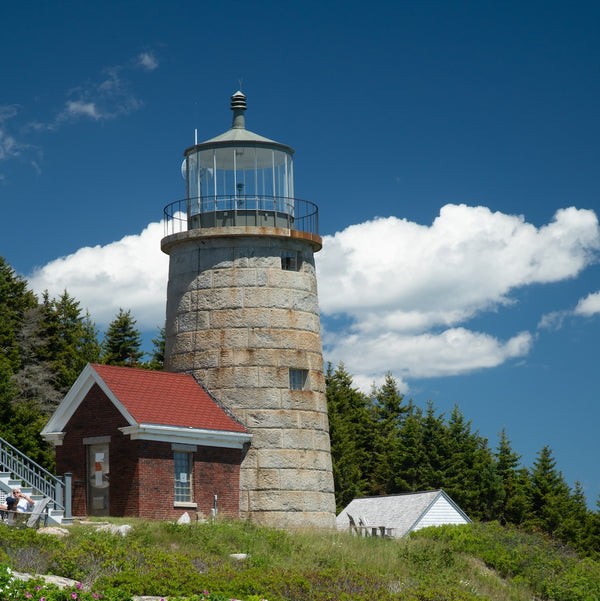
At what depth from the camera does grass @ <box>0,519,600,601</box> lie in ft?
62.2

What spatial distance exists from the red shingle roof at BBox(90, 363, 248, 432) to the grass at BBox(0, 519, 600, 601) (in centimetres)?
319

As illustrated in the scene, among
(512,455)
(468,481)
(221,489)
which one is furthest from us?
(512,455)

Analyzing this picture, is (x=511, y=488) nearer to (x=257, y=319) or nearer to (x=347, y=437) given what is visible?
(x=347, y=437)

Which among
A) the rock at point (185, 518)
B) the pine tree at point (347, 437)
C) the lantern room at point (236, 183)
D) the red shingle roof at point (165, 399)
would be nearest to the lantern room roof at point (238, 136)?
the lantern room at point (236, 183)

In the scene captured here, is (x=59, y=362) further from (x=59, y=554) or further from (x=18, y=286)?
(x=59, y=554)

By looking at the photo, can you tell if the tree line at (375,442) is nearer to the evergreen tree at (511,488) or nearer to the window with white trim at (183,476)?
the evergreen tree at (511,488)

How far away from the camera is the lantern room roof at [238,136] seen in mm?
33719

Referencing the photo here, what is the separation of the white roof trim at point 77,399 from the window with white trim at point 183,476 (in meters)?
2.05

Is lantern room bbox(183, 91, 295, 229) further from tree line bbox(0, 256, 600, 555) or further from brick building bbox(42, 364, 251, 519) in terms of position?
tree line bbox(0, 256, 600, 555)

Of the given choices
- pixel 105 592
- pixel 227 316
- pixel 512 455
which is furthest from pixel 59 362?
pixel 105 592

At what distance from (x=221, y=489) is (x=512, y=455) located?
30.5 meters

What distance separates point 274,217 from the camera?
110 feet

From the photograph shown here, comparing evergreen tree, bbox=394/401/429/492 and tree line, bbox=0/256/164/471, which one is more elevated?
tree line, bbox=0/256/164/471

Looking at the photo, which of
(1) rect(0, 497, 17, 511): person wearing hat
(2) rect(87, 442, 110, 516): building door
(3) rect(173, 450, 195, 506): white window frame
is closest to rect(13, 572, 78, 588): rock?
(1) rect(0, 497, 17, 511): person wearing hat
